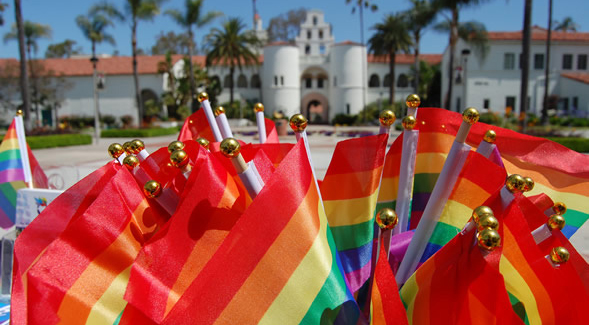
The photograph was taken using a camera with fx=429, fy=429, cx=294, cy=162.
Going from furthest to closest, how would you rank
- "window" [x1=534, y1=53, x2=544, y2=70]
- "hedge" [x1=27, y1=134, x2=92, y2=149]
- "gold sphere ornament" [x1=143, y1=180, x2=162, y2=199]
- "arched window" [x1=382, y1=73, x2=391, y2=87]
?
"arched window" [x1=382, y1=73, x2=391, y2=87] < "window" [x1=534, y1=53, x2=544, y2=70] < "hedge" [x1=27, y1=134, x2=92, y2=149] < "gold sphere ornament" [x1=143, y1=180, x2=162, y2=199]

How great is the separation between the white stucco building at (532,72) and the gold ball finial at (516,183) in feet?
117

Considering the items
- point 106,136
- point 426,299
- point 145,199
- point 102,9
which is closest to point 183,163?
point 145,199

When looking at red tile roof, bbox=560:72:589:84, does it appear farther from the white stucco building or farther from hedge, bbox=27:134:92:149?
hedge, bbox=27:134:92:149

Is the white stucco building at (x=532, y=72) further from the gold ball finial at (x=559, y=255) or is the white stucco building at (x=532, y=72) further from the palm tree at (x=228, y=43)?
the gold ball finial at (x=559, y=255)

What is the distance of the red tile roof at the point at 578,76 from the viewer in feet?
110

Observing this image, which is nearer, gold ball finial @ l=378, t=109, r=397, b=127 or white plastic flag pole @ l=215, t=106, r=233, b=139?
gold ball finial @ l=378, t=109, r=397, b=127

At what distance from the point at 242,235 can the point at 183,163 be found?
30 cm

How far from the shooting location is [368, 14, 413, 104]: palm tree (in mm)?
35094

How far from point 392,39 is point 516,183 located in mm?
36825

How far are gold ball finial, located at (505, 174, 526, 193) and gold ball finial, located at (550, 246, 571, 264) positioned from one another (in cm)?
22

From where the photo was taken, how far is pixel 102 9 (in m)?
31.0

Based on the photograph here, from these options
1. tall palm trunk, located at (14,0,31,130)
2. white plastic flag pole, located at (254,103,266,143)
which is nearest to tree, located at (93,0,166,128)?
tall palm trunk, located at (14,0,31,130)

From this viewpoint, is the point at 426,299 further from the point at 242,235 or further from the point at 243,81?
the point at 243,81

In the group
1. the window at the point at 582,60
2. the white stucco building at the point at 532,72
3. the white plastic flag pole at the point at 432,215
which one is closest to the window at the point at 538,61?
the white stucco building at the point at 532,72
